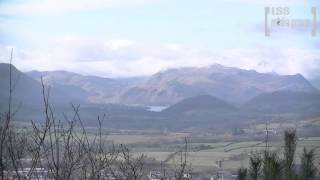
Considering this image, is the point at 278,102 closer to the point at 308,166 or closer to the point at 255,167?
the point at 308,166

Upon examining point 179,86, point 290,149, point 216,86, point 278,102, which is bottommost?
point 290,149

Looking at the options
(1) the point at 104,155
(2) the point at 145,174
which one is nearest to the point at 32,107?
(2) the point at 145,174

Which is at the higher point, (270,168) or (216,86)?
(216,86)

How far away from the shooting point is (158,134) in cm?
2544

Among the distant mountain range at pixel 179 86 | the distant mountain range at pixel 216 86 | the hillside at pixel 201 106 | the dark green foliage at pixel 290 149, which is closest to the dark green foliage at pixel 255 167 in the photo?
the dark green foliage at pixel 290 149

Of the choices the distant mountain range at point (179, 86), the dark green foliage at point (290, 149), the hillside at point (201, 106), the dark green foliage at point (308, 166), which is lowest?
the dark green foliage at point (308, 166)

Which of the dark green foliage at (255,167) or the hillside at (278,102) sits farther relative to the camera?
the hillside at (278,102)

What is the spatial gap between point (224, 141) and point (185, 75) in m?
53.2

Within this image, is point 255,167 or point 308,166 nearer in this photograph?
point 255,167

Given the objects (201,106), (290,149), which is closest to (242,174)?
(290,149)

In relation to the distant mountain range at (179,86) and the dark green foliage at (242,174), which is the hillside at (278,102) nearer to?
the distant mountain range at (179,86)

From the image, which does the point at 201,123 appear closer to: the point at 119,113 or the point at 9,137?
the point at 119,113

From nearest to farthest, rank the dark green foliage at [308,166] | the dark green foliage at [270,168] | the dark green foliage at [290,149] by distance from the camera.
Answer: the dark green foliage at [270,168], the dark green foliage at [290,149], the dark green foliage at [308,166]

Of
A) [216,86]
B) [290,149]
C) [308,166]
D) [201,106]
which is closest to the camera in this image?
[290,149]
